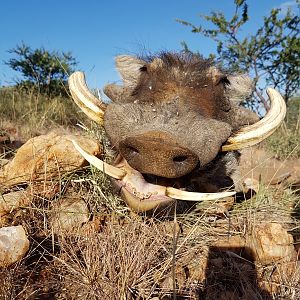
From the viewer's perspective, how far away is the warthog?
2.19 m

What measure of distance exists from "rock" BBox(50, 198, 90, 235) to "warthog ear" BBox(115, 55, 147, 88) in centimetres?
142

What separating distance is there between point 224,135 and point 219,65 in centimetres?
141

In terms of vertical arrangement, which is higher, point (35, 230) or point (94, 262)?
point (35, 230)

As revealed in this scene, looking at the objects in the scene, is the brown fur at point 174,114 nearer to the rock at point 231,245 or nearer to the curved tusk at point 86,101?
the curved tusk at point 86,101

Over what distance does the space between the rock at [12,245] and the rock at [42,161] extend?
32.8 inches

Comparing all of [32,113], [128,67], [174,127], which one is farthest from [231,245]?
[32,113]

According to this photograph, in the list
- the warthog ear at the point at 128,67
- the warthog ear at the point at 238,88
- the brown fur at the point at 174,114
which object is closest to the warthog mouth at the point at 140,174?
the brown fur at the point at 174,114

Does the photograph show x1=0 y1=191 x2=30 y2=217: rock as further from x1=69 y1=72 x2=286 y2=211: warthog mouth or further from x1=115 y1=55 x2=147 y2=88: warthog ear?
x1=115 y1=55 x2=147 y2=88: warthog ear

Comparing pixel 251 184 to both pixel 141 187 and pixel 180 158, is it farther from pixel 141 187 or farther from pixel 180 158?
pixel 180 158

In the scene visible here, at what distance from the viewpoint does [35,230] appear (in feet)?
8.29

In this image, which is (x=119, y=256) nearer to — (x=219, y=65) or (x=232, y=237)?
(x=232, y=237)

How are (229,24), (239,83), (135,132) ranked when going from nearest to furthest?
(135,132), (239,83), (229,24)

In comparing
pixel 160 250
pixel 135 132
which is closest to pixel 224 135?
pixel 135 132

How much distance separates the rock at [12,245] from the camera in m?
1.94
